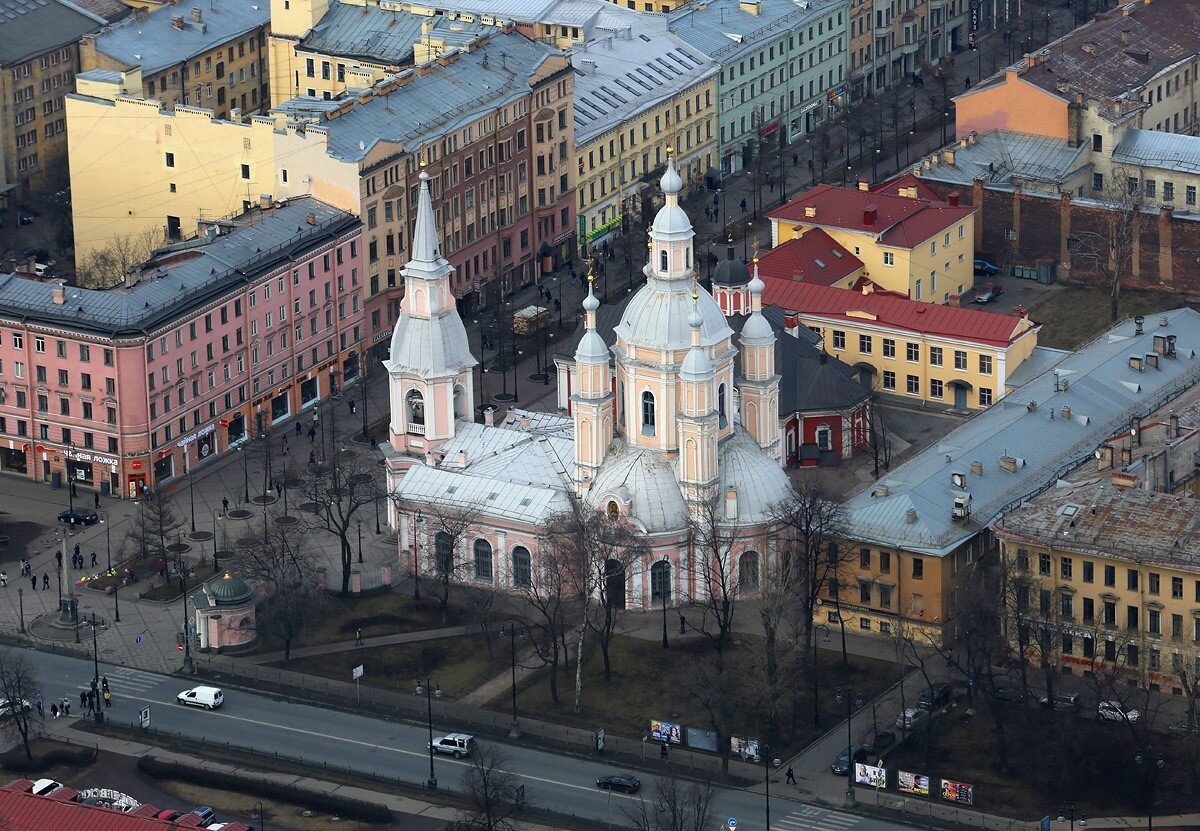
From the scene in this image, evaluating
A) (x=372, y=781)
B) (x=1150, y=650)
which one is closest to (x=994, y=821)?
(x=1150, y=650)

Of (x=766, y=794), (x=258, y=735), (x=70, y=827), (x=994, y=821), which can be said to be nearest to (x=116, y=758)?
(x=258, y=735)

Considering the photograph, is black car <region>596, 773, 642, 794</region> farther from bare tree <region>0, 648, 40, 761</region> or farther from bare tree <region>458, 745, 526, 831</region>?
bare tree <region>0, 648, 40, 761</region>

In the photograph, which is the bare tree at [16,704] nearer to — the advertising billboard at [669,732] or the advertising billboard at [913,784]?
the advertising billboard at [669,732]

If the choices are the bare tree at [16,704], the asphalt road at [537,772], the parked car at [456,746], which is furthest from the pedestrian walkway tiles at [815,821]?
the bare tree at [16,704]

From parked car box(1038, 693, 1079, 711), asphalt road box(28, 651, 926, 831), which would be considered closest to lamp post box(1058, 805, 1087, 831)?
asphalt road box(28, 651, 926, 831)

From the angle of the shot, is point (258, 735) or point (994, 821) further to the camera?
point (258, 735)

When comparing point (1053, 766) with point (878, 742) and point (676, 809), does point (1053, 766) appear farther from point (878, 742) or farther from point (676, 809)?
point (676, 809)

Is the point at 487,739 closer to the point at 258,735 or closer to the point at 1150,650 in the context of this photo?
the point at 258,735
